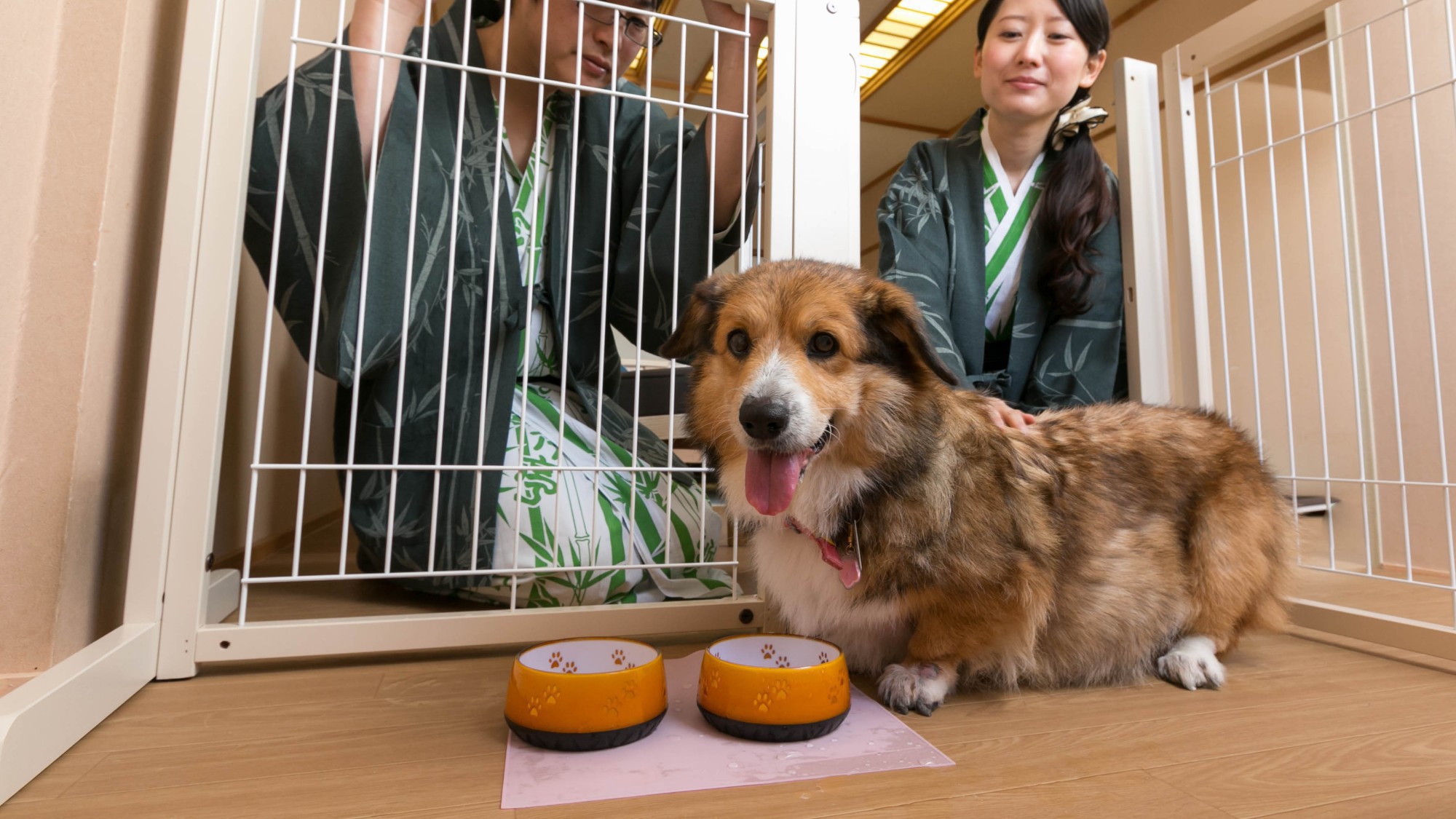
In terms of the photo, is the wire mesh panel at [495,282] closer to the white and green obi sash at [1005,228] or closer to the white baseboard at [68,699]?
the white baseboard at [68,699]

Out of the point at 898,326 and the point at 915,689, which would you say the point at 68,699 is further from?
the point at 898,326

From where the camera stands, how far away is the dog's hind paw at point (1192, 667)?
1.39 meters

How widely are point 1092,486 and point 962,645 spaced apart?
43 centimetres

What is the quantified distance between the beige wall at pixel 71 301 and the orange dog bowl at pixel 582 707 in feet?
2.74

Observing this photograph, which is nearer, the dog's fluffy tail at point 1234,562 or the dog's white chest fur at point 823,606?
the dog's white chest fur at point 823,606

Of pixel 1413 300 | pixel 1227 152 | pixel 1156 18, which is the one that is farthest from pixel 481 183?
pixel 1156 18

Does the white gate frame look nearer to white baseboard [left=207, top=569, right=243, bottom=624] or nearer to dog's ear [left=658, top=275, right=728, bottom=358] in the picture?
white baseboard [left=207, top=569, right=243, bottom=624]

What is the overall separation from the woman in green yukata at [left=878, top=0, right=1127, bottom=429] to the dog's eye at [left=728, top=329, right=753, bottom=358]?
0.78m

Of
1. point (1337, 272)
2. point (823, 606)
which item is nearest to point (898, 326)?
point (823, 606)

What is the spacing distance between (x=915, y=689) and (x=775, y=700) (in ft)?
1.05

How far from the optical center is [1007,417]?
1.56 m

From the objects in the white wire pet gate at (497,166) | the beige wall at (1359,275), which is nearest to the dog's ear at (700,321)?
the white wire pet gate at (497,166)

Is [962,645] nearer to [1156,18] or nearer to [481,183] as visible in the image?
[481,183]

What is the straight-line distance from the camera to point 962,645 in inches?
51.1
